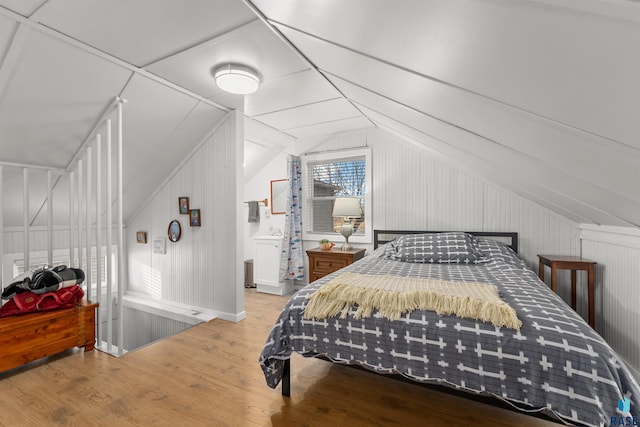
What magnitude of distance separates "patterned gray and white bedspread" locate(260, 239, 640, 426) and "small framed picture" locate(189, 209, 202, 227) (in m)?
2.09

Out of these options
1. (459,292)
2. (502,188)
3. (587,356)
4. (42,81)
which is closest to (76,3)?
(42,81)

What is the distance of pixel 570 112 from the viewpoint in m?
0.77

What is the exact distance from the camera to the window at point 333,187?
4.00 meters

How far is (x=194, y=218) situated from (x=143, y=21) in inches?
85.2

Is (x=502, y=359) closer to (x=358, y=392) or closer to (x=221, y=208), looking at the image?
(x=358, y=392)

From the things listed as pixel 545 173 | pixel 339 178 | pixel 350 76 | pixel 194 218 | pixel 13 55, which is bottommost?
pixel 194 218

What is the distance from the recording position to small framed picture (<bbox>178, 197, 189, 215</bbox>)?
352cm

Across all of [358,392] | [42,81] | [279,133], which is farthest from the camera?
[279,133]

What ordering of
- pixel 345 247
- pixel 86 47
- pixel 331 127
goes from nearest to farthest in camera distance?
pixel 86 47
pixel 345 247
pixel 331 127

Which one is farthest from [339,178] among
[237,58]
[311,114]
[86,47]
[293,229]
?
[86,47]

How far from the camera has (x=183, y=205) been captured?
3.54m

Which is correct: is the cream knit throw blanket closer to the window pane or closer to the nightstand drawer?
the nightstand drawer

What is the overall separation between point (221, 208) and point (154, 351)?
4.98 ft

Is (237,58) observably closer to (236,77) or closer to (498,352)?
(236,77)
